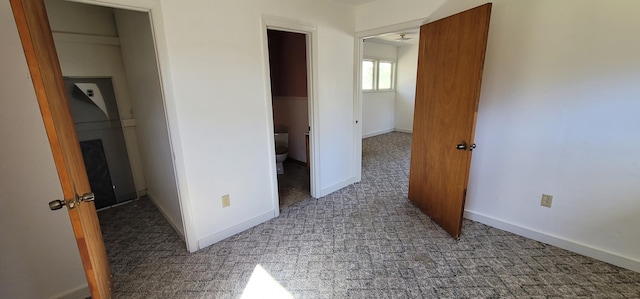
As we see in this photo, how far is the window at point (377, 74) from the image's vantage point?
6.63 m

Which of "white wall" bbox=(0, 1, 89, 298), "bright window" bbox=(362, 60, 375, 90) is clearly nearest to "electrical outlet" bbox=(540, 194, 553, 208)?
"white wall" bbox=(0, 1, 89, 298)

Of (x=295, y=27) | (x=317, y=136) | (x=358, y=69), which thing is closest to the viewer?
(x=295, y=27)

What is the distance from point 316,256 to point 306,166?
2325 mm

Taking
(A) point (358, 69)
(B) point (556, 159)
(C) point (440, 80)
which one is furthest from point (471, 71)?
(A) point (358, 69)

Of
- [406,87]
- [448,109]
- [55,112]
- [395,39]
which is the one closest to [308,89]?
[448,109]

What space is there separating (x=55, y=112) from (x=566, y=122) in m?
3.20

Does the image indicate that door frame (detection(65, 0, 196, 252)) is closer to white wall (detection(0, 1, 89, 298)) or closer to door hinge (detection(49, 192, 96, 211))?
white wall (detection(0, 1, 89, 298))

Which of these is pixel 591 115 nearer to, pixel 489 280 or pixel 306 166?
pixel 489 280

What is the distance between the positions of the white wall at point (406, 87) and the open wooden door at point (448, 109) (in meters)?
4.59

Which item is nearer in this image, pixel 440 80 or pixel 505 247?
pixel 505 247

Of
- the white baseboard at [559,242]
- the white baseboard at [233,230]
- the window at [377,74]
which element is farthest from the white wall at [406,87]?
the white baseboard at [233,230]

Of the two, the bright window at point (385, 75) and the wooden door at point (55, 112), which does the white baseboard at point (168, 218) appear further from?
the bright window at point (385, 75)

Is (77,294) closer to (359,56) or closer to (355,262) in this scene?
(355,262)

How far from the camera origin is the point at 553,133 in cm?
209
